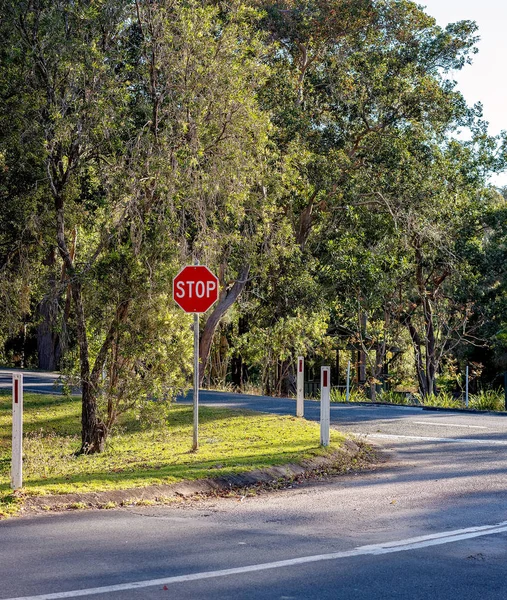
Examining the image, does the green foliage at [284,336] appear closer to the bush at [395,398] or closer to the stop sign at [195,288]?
the bush at [395,398]

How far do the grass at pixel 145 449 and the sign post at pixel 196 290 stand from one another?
114 cm

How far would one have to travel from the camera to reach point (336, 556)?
21.9 ft

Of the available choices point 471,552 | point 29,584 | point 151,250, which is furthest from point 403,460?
point 29,584

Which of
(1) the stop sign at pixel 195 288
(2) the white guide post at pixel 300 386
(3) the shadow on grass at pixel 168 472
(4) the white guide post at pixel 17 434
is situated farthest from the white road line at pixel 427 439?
(4) the white guide post at pixel 17 434

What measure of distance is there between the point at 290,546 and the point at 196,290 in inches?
270

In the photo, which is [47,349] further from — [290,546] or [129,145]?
[290,546]

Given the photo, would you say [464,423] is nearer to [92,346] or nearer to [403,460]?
[403,460]

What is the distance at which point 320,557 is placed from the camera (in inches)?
261

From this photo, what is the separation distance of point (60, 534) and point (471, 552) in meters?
3.34

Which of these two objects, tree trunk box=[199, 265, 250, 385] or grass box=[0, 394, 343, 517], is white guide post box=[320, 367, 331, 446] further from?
tree trunk box=[199, 265, 250, 385]

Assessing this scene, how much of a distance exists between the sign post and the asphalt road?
3.50m

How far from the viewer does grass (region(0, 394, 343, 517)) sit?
10305 millimetres

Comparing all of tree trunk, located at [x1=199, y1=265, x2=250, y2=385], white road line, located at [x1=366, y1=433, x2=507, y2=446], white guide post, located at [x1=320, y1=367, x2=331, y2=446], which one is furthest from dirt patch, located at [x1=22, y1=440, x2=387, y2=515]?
tree trunk, located at [x1=199, y1=265, x2=250, y2=385]

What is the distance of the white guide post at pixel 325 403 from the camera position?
13.1m
